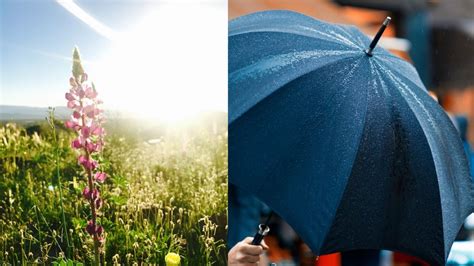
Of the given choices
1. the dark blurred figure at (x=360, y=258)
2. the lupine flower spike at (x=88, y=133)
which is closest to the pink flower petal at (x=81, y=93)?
the lupine flower spike at (x=88, y=133)

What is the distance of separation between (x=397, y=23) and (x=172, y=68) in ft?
4.42

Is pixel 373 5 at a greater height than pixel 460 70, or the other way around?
pixel 373 5

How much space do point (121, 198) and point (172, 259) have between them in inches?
16.7

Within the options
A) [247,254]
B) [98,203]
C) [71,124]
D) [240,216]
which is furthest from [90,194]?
[247,254]

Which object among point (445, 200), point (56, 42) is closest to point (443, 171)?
point (445, 200)

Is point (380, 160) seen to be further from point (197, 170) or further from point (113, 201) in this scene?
point (113, 201)

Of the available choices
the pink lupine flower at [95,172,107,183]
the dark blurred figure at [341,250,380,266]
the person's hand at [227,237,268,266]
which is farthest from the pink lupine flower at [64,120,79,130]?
the dark blurred figure at [341,250,380,266]

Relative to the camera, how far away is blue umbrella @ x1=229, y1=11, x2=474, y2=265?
276 centimetres

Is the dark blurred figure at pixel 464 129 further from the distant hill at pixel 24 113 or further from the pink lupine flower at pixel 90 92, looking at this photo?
the distant hill at pixel 24 113

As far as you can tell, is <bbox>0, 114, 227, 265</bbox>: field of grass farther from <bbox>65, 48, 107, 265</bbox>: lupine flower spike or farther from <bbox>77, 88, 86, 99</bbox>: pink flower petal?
<bbox>77, 88, 86, 99</bbox>: pink flower petal

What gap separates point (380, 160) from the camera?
279cm

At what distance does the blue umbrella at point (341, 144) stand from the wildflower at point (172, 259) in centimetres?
76

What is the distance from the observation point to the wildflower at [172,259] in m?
3.69

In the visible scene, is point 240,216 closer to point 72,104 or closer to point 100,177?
point 100,177
